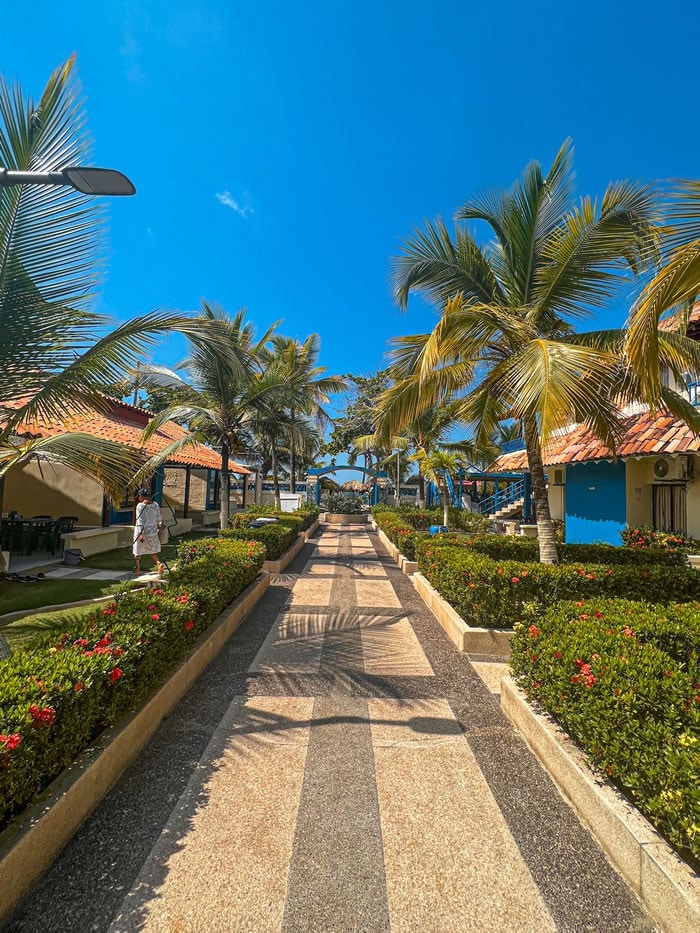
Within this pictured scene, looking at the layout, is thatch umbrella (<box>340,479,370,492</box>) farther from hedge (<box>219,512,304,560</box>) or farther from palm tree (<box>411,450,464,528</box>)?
hedge (<box>219,512,304,560</box>)

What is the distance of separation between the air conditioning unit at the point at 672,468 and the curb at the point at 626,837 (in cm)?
857

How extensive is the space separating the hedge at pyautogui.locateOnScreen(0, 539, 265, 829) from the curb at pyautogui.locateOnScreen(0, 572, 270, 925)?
0.22 ft

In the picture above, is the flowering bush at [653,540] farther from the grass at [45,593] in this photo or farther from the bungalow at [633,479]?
the grass at [45,593]

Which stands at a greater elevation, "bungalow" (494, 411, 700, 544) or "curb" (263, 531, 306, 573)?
"bungalow" (494, 411, 700, 544)

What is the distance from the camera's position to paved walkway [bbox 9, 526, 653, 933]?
1.89 metres

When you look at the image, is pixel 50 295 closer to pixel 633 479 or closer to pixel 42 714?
pixel 42 714

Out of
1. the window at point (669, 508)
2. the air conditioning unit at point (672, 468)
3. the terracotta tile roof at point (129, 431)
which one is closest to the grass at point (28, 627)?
the terracotta tile roof at point (129, 431)

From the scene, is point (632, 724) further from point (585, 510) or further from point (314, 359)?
point (314, 359)

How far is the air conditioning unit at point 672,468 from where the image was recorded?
9.15 metres

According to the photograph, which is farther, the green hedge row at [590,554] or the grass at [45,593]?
the green hedge row at [590,554]

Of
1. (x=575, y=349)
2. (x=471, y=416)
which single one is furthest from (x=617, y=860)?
(x=471, y=416)

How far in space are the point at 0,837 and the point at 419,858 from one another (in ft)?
6.56

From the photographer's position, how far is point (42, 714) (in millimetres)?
2098

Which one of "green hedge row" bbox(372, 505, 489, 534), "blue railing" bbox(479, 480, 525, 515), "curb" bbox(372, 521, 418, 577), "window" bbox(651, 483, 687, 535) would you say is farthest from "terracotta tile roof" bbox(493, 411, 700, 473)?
"blue railing" bbox(479, 480, 525, 515)
